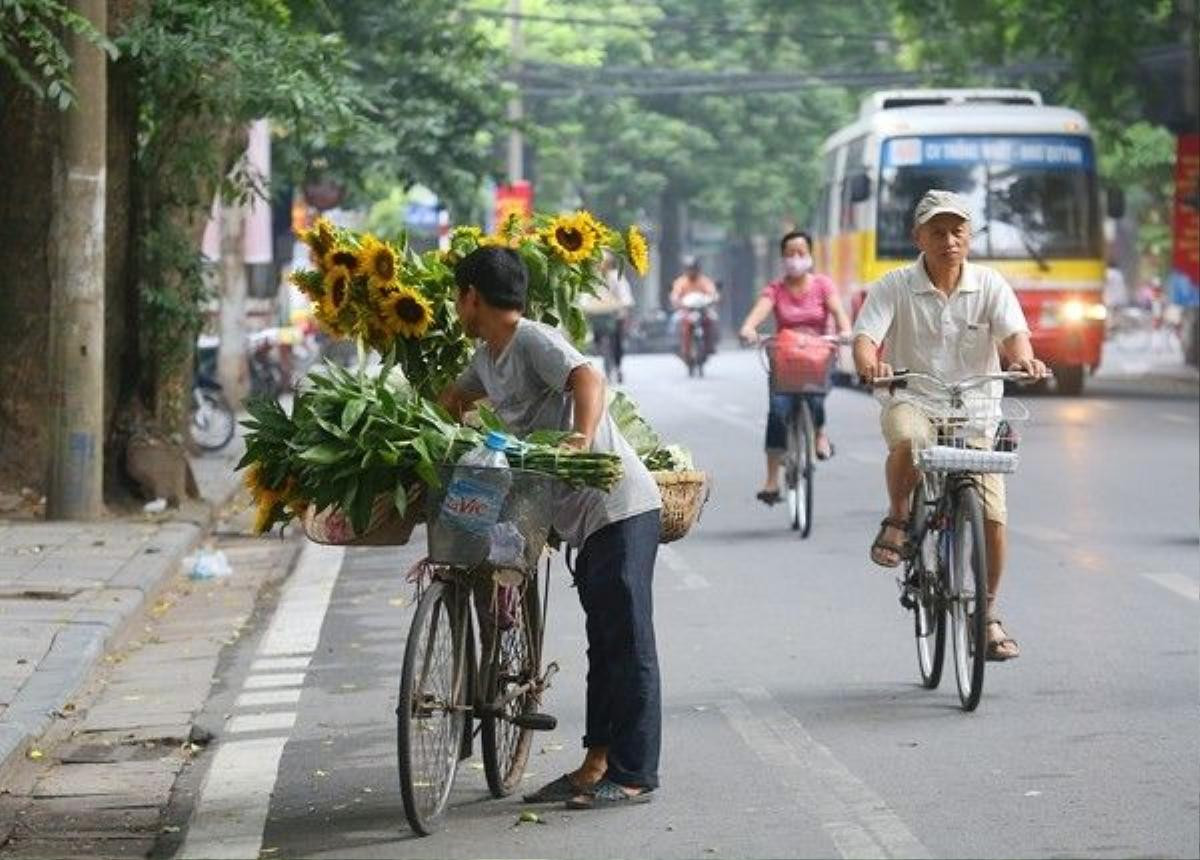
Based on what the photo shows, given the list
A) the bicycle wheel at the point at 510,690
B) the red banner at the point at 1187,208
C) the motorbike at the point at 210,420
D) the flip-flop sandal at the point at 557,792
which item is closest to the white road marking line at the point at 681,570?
the bicycle wheel at the point at 510,690

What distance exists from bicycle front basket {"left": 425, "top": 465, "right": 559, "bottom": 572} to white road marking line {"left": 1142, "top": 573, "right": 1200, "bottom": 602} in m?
6.08

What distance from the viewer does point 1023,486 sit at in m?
20.7

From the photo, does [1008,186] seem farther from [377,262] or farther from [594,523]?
[594,523]

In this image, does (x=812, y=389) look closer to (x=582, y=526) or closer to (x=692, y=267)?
(x=582, y=526)

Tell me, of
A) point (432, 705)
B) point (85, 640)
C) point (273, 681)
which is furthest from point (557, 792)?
point (85, 640)

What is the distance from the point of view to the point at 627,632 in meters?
8.55

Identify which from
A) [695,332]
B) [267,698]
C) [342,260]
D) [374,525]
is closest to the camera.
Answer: [374,525]

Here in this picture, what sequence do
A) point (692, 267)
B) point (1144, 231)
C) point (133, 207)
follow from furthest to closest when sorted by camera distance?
1. point (1144, 231)
2. point (692, 267)
3. point (133, 207)

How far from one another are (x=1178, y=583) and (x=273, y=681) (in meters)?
4.63

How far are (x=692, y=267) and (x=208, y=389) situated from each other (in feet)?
62.5

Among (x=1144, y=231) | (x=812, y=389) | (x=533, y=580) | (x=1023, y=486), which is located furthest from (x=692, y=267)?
(x=533, y=580)

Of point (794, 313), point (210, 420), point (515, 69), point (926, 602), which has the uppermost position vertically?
point (515, 69)

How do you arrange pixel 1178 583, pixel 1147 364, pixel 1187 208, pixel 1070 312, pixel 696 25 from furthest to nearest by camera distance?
pixel 696 25 < pixel 1147 364 < pixel 1187 208 < pixel 1070 312 < pixel 1178 583

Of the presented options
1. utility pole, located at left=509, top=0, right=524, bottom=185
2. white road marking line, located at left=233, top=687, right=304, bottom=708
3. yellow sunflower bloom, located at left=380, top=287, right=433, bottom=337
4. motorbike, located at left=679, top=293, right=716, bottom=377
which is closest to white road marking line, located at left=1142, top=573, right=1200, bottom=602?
white road marking line, located at left=233, top=687, right=304, bottom=708
